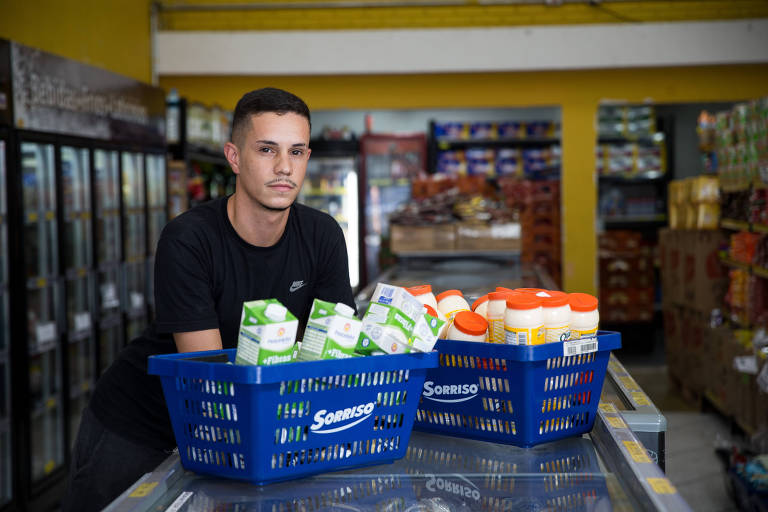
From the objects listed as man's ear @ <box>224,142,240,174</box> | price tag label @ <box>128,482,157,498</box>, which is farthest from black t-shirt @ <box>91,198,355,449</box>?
price tag label @ <box>128,482,157,498</box>

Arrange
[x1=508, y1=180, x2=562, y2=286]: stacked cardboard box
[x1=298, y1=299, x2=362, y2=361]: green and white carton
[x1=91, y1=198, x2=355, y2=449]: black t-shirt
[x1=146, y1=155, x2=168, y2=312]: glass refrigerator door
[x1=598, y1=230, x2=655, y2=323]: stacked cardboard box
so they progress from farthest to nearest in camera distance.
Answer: [x1=598, y1=230, x2=655, y2=323]: stacked cardboard box < [x1=508, y1=180, x2=562, y2=286]: stacked cardboard box < [x1=146, y1=155, x2=168, y2=312]: glass refrigerator door < [x1=91, y1=198, x2=355, y2=449]: black t-shirt < [x1=298, y1=299, x2=362, y2=361]: green and white carton

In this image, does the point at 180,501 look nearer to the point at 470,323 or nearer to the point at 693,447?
the point at 470,323

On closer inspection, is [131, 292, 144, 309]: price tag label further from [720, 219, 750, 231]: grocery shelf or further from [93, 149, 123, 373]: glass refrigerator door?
[720, 219, 750, 231]: grocery shelf

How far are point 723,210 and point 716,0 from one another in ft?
11.6

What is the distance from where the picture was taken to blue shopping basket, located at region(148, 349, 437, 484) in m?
1.45

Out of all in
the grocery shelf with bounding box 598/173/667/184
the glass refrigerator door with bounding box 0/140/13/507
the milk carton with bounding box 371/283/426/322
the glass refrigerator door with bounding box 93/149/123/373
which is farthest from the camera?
the grocery shelf with bounding box 598/173/667/184

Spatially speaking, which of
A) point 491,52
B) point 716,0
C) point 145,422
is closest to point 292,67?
point 491,52

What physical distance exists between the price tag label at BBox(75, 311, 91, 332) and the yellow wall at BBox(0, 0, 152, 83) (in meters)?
1.92

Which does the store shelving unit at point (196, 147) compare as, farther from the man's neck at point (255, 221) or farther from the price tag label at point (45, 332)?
the man's neck at point (255, 221)

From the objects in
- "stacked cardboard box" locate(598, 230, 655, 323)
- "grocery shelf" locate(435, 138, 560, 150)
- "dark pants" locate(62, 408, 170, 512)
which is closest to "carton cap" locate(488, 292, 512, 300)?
"dark pants" locate(62, 408, 170, 512)

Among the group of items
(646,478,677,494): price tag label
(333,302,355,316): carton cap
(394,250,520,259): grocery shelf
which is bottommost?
(646,478,677,494): price tag label

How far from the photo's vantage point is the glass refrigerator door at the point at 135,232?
5859 millimetres

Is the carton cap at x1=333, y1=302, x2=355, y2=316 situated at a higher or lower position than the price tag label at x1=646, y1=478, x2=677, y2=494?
higher

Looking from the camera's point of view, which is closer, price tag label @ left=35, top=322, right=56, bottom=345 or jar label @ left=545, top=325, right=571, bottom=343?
jar label @ left=545, top=325, right=571, bottom=343
